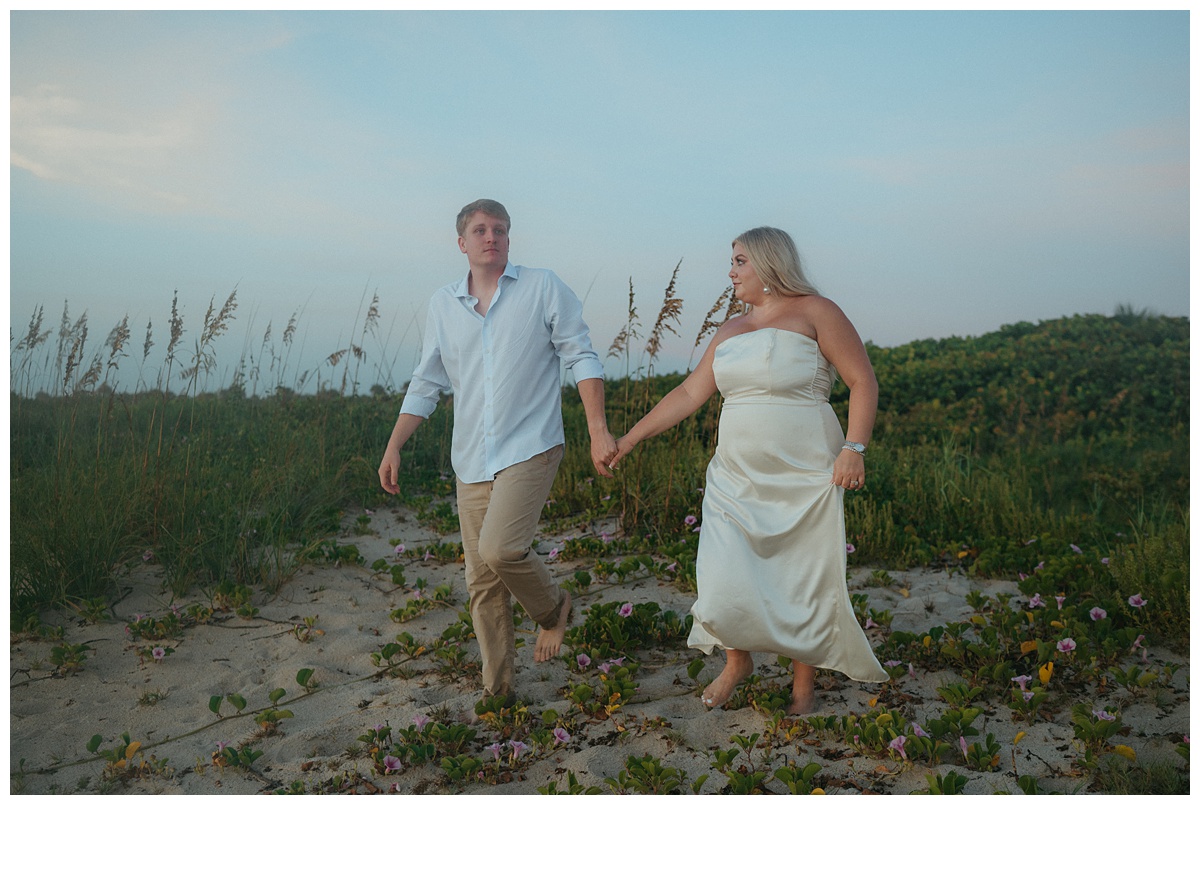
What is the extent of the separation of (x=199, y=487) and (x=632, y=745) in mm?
3786

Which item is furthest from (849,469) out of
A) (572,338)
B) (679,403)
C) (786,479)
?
(572,338)

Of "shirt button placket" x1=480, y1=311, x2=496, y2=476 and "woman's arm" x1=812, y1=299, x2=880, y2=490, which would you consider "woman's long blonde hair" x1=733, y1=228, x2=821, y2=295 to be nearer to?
"woman's arm" x1=812, y1=299, x2=880, y2=490

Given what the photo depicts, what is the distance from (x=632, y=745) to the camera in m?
3.77

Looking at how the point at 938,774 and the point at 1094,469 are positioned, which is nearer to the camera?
the point at 938,774

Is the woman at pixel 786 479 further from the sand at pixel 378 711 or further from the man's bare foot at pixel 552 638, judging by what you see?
the man's bare foot at pixel 552 638

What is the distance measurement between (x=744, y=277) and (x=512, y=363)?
1101 mm

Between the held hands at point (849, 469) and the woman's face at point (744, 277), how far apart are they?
0.79m

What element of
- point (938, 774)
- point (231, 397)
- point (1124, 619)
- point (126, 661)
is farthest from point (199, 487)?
point (1124, 619)

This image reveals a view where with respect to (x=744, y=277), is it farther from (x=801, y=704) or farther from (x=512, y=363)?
(x=801, y=704)

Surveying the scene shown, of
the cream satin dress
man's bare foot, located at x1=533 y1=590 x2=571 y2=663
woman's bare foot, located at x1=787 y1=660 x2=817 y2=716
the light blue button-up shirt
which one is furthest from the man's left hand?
woman's bare foot, located at x1=787 y1=660 x2=817 y2=716

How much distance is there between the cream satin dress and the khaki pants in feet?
2.61

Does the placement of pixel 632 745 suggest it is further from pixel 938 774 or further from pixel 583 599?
pixel 583 599

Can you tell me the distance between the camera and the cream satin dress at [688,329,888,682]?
150 inches

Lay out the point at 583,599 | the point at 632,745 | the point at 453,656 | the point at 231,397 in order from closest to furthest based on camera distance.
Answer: the point at 632,745, the point at 453,656, the point at 583,599, the point at 231,397
